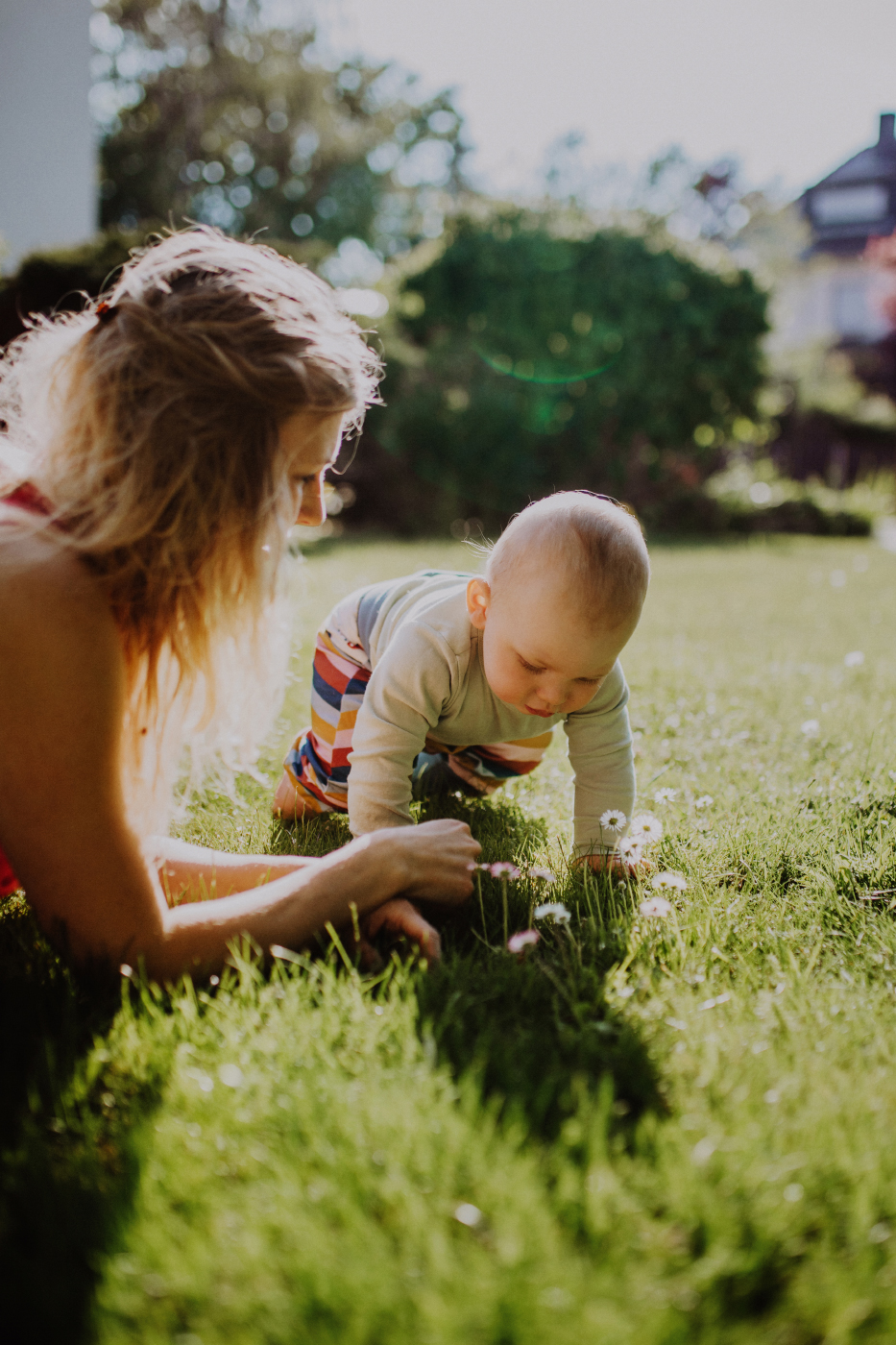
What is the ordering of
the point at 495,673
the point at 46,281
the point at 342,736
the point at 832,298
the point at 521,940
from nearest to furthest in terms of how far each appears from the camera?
the point at 521,940 < the point at 495,673 < the point at 342,736 < the point at 46,281 < the point at 832,298

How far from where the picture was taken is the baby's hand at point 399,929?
176 centimetres

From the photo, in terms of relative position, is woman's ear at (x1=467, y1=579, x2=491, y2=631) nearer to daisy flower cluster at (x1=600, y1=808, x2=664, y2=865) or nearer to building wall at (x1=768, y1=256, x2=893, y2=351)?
daisy flower cluster at (x1=600, y1=808, x2=664, y2=865)

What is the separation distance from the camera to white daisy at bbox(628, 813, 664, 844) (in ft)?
7.30

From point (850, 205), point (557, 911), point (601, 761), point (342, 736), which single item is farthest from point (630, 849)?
point (850, 205)

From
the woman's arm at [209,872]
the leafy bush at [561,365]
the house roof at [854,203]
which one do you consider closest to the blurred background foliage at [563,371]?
the leafy bush at [561,365]

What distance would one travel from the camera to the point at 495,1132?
127 centimetres

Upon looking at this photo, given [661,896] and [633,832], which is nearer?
[661,896]

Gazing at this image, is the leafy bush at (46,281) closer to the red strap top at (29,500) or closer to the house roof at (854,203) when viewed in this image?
the red strap top at (29,500)

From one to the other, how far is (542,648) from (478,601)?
255 mm

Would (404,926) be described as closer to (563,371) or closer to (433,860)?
(433,860)

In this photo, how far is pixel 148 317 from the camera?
1586 millimetres

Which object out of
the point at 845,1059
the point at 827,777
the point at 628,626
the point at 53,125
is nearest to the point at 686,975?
the point at 845,1059

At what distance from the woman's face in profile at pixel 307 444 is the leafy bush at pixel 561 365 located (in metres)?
12.4

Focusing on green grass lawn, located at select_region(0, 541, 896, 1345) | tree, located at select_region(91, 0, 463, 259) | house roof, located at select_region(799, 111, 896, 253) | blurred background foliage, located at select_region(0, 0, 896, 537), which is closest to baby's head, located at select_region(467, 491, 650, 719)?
green grass lawn, located at select_region(0, 541, 896, 1345)
